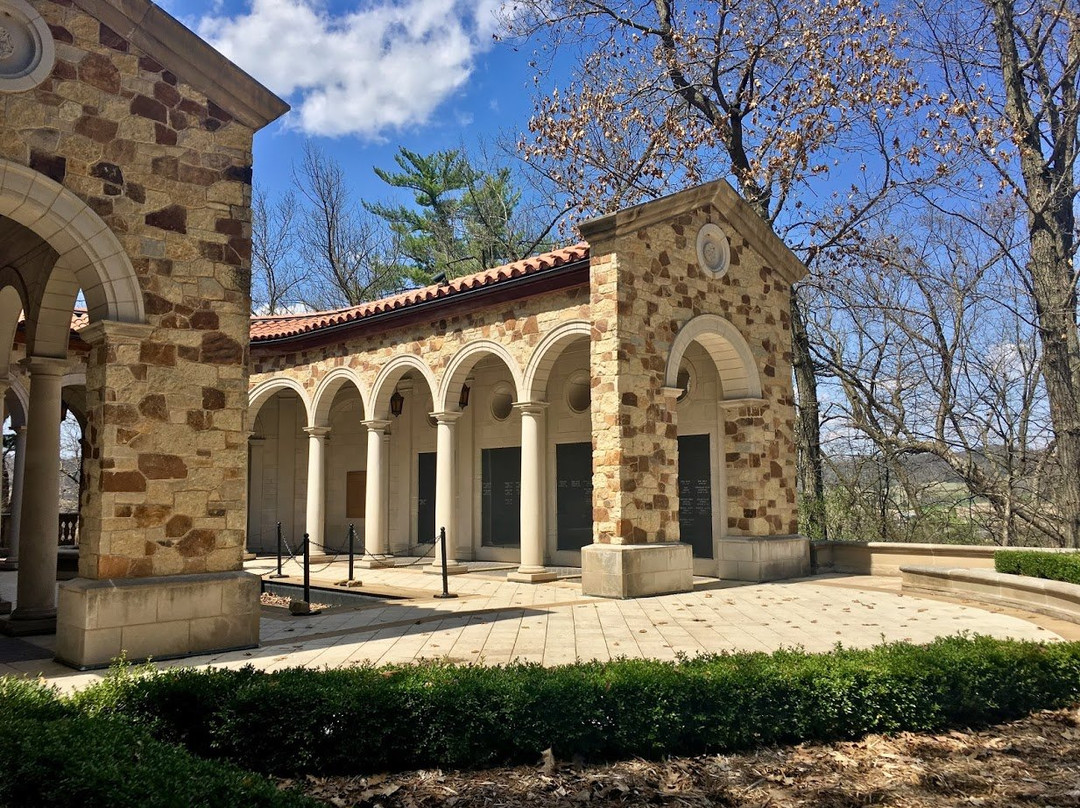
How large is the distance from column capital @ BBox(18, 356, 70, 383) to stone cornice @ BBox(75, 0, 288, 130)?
3.20 m

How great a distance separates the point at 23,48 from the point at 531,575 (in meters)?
8.90

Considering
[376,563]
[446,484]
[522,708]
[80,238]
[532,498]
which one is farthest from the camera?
[376,563]

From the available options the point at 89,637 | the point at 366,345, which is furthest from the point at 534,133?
the point at 89,637

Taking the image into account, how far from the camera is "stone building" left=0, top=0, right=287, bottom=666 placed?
666 cm

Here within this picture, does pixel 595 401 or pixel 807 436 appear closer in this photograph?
pixel 595 401

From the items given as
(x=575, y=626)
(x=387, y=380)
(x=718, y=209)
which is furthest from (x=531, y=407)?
(x=575, y=626)

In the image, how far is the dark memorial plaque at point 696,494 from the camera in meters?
13.6

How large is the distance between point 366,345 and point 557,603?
7528 millimetres

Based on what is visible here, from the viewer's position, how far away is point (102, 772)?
2.78 m

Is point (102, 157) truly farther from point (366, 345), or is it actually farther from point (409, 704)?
point (366, 345)

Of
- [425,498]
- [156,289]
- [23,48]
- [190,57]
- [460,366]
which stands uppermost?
[190,57]

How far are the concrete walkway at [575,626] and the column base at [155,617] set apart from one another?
21 cm

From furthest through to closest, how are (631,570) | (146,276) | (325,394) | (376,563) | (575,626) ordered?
1. (325,394)
2. (376,563)
3. (631,570)
4. (575,626)
5. (146,276)

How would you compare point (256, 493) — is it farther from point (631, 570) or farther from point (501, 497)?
point (631, 570)
